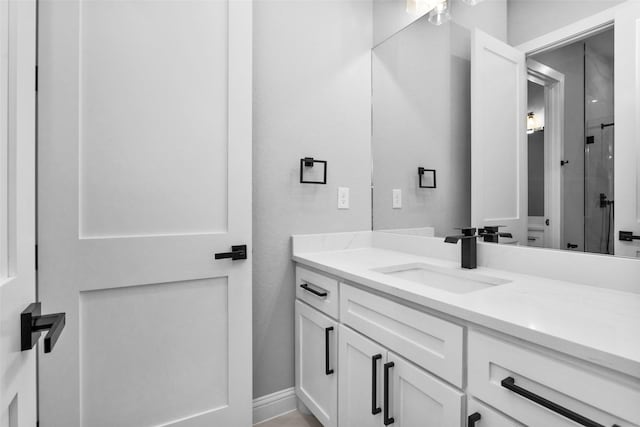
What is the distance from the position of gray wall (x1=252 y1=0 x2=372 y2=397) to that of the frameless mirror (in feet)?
0.76

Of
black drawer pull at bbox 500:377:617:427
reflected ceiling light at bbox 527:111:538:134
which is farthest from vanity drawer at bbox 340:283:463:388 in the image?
reflected ceiling light at bbox 527:111:538:134

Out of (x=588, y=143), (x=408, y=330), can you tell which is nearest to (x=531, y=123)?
(x=588, y=143)

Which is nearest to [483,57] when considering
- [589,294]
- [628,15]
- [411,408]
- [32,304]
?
[628,15]

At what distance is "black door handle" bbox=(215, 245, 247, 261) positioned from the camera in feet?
4.59

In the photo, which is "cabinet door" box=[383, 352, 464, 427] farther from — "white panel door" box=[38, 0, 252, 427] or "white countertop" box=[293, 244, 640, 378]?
"white panel door" box=[38, 0, 252, 427]

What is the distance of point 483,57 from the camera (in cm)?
139

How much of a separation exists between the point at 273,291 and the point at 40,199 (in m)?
1.01

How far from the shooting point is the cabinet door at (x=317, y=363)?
54.2 inches

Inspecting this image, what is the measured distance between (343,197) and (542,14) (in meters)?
1.14

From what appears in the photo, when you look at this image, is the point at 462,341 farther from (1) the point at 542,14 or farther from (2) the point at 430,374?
(1) the point at 542,14

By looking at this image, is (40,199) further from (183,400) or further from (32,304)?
(183,400)

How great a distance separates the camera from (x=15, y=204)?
52cm

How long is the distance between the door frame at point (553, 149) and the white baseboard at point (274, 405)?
139 cm

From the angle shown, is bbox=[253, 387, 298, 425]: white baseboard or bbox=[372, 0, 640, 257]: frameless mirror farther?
bbox=[253, 387, 298, 425]: white baseboard
